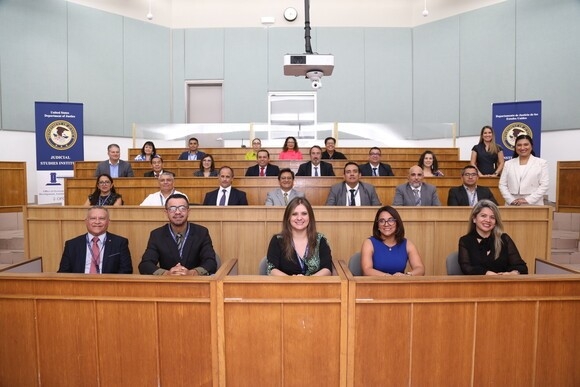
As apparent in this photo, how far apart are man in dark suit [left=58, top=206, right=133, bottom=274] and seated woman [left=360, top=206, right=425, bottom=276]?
5.16 ft

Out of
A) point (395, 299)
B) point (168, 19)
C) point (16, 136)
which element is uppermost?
point (168, 19)

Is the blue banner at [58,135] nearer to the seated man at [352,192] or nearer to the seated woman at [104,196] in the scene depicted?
the seated woman at [104,196]

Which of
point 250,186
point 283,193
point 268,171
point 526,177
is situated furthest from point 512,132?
point 283,193

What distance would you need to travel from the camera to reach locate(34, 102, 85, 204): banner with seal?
7.14 metres

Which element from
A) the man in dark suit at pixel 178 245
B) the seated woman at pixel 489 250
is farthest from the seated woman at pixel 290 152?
the seated woman at pixel 489 250

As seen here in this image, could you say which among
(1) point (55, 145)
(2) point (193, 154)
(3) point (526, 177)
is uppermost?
(1) point (55, 145)

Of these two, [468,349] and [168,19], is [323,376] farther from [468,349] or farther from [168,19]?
[168,19]

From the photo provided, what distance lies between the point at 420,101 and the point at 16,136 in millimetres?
8027

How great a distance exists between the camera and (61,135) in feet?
24.4

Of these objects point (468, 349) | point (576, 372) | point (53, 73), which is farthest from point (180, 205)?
point (53, 73)

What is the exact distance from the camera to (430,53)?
9508mm

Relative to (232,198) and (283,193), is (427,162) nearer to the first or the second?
(283,193)

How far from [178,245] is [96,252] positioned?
563 mm

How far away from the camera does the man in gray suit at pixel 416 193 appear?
409cm
